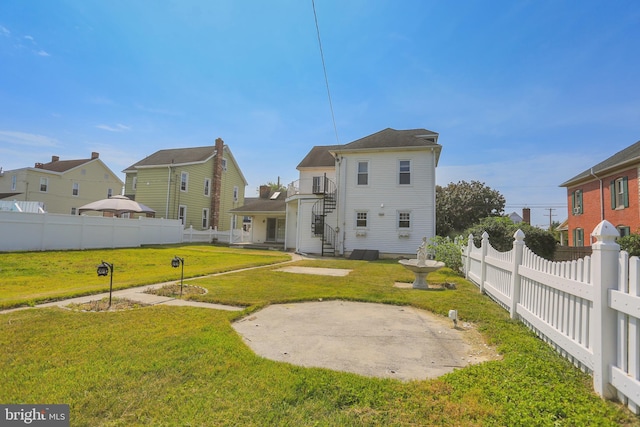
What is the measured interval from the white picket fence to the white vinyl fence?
18.7 meters

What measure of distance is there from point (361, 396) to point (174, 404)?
57.7 inches

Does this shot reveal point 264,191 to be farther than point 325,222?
Yes

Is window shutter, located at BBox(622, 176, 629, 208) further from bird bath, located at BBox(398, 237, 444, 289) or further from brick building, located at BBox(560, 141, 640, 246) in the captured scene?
bird bath, located at BBox(398, 237, 444, 289)

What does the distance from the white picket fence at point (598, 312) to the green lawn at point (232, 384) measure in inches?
7.0

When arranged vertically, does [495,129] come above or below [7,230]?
above

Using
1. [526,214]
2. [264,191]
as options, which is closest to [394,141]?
[264,191]

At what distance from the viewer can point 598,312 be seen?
8.34ft

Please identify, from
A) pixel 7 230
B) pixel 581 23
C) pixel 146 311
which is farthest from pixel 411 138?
A: pixel 7 230

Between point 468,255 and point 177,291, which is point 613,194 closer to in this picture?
point 468,255

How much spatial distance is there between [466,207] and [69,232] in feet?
92.0

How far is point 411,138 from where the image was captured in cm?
1822

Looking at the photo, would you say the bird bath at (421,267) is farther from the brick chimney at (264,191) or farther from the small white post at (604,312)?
the brick chimney at (264,191)

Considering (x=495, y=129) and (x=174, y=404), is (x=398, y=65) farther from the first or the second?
(x=174, y=404)

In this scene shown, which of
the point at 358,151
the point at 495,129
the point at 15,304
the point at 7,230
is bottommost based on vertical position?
the point at 15,304
